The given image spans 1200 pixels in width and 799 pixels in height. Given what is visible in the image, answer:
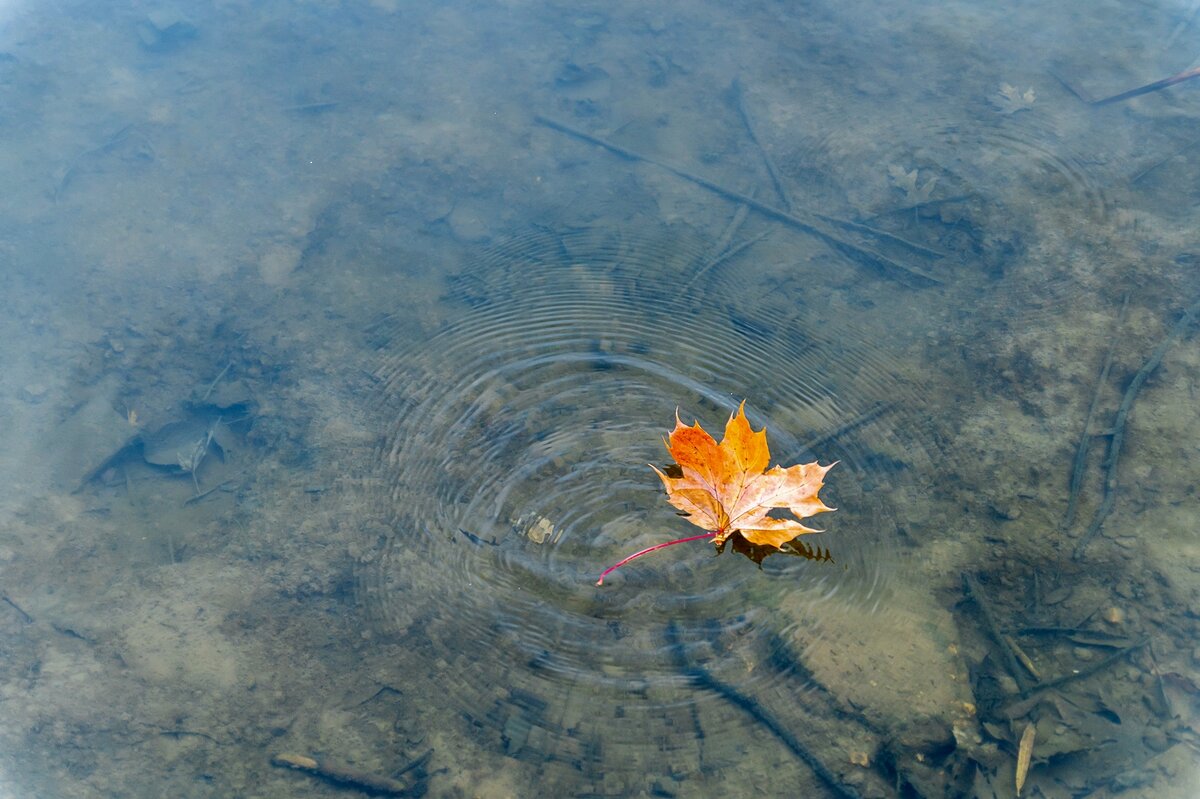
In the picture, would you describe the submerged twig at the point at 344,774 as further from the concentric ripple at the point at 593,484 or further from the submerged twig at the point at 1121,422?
the submerged twig at the point at 1121,422

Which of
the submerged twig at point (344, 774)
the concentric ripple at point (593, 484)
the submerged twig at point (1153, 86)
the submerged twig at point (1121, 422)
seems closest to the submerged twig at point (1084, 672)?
the submerged twig at point (1121, 422)

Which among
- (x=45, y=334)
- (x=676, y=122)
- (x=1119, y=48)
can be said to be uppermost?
(x=1119, y=48)

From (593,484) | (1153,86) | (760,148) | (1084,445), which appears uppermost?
(1153,86)

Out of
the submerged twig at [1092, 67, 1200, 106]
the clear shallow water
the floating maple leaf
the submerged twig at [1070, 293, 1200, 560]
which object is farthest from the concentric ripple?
the submerged twig at [1092, 67, 1200, 106]

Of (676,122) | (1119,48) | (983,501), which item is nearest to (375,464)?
(983,501)

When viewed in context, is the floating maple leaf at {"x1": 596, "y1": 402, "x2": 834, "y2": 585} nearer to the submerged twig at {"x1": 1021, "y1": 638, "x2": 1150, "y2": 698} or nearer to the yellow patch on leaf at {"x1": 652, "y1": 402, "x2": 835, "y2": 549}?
the yellow patch on leaf at {"x1": 652, "y1": 402, "x2": 835, "y2": 549}

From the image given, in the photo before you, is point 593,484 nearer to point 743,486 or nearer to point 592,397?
point 592,397

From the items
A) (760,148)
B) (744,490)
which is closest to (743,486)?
(744,490)

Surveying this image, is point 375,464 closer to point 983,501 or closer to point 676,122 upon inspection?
point 983,501
